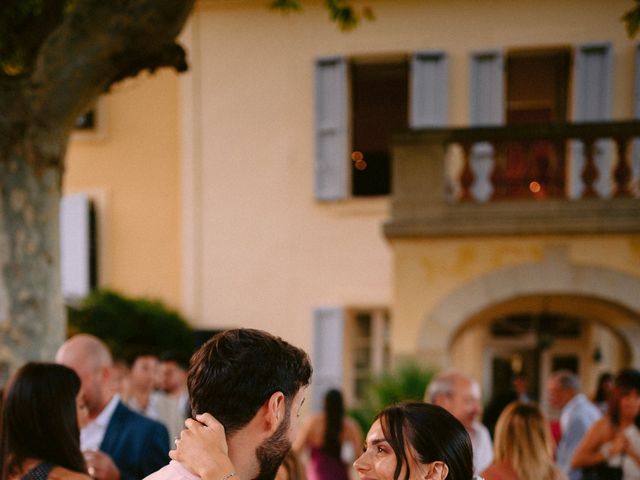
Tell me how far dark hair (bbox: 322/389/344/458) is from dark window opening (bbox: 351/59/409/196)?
205 inches

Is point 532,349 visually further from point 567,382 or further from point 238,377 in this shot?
point 238,377

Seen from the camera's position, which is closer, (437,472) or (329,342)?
(437,472)

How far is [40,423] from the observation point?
2.41 m

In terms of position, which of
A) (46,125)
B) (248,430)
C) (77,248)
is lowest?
(77,248)

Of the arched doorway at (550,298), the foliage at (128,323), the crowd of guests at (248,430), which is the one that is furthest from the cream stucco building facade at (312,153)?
the crowd of guests at (248,430)

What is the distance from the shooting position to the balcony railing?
6.54 metres

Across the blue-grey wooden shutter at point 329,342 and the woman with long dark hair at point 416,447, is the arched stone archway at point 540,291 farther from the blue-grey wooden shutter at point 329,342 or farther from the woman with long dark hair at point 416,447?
the woman with long dark hair at point 416,447

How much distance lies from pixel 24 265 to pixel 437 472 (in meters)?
3.03

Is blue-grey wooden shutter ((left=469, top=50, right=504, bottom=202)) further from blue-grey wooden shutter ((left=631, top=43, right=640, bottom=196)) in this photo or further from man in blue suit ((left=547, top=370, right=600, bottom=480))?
man in blue suit ((left=547, top=370, right=600, bottom=480))

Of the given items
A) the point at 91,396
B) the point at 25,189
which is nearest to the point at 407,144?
the point at 25,189

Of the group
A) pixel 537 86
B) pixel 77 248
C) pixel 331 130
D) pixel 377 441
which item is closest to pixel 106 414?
pixel 377 441

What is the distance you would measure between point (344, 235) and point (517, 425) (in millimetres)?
6575

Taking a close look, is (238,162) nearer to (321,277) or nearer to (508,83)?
(321,277)

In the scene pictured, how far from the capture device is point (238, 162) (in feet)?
33.4
